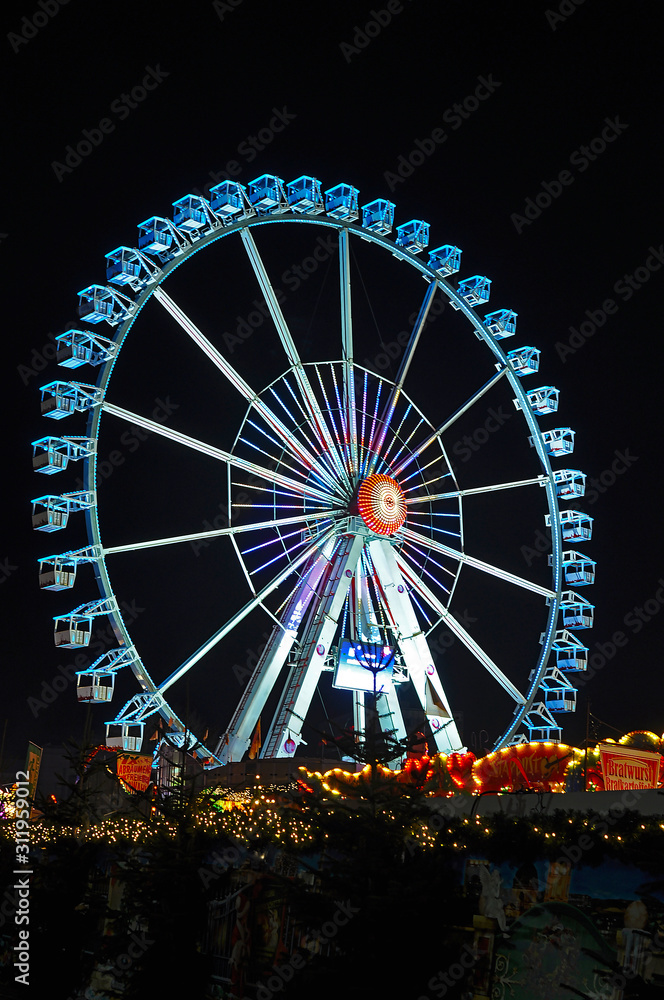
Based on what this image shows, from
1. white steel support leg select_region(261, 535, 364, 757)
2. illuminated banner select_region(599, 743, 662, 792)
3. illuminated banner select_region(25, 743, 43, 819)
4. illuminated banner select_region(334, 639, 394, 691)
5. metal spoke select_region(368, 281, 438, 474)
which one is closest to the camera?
illuminated banner select_region(599, 743, 662, 792)

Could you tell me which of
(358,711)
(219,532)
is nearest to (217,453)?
(219,532)

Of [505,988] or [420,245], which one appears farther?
[420,245]

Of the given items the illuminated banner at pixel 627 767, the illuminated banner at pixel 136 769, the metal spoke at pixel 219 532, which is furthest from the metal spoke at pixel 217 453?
the illuminated banner at pixel 627 767

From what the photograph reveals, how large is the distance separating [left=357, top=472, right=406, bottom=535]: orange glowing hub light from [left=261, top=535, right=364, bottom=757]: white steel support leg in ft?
1.95

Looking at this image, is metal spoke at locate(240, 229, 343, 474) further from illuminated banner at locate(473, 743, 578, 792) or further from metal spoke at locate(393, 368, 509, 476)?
illuminated banner at locate(473, 743, 578, 792)

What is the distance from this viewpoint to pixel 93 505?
21109 mm

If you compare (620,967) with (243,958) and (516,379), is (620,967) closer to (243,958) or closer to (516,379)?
(243,958)

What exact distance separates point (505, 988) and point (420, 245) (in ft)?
63.8

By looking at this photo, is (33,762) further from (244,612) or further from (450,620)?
(450,620)

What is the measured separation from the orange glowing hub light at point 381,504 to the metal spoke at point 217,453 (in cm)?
85

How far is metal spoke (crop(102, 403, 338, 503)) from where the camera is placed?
21641mm

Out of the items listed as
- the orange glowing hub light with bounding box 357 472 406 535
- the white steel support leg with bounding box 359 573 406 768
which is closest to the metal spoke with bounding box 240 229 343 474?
the orange glowing hub light with bounding box 357 472 406 535

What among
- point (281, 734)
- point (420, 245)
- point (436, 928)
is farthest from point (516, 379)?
point (436, 928)

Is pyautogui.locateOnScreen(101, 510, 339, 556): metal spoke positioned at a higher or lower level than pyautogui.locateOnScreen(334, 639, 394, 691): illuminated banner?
higher
